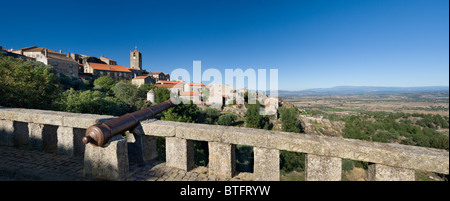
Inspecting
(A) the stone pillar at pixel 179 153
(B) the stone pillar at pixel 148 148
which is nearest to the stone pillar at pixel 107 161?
(B) the stone pillar at pixel 148 148

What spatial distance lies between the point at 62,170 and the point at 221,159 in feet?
9.35

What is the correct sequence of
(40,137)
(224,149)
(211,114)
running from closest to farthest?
(224,149), (40,137), (211,114)

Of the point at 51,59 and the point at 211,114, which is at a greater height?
the point at 51,59

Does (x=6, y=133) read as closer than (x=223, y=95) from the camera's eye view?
Yes

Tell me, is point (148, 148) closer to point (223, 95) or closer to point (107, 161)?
point (107, 161)

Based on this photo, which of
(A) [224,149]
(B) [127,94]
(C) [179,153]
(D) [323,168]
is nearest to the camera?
(D) [323,168]

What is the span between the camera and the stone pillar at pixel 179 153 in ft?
10.9

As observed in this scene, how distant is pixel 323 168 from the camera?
105 inches

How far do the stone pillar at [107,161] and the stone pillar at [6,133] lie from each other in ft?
9.27

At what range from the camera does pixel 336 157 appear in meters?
2.60

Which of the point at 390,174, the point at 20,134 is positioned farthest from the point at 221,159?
the point at 20,134

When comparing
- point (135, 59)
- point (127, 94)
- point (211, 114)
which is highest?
point (135, 59)
